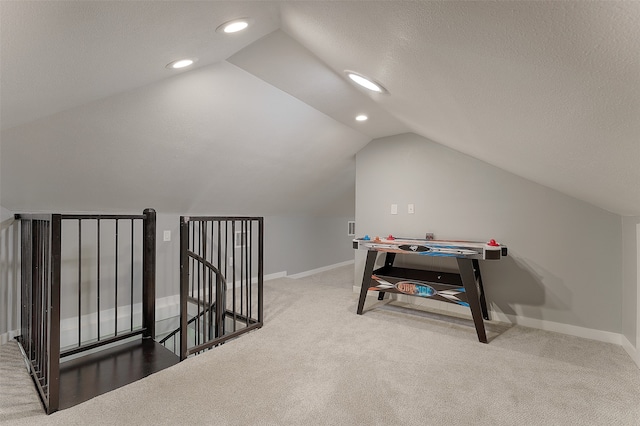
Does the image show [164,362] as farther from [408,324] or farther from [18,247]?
[408,324]

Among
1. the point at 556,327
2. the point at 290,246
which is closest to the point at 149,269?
the point at 290,246

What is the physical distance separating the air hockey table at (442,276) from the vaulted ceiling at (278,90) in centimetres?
82

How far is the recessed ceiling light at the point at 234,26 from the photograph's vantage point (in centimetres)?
150

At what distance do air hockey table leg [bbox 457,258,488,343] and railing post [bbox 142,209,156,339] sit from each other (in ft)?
8.58

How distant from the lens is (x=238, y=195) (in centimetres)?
390

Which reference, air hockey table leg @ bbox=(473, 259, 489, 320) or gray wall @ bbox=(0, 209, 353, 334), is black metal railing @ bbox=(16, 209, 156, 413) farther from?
air hockey table leg @ bbox=(473, 259, 489, 320)

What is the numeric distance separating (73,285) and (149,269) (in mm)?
1153

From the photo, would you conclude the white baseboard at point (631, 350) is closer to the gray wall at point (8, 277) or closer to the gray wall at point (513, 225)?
the gray wall at point (513, 225)

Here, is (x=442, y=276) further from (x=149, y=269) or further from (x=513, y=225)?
(x=149, y=269)

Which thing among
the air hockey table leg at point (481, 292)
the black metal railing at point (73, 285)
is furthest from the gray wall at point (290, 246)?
the air hockey table leg at point (481, 292)

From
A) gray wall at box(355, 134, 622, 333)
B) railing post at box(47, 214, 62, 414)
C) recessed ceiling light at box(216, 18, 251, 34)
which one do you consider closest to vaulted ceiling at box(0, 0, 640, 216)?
recessed ceiling light at box(216, 18, 251, 34)

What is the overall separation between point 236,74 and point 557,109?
204 centimetres

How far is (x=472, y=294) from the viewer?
250cm

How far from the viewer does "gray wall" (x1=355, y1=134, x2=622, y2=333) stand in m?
2.58
